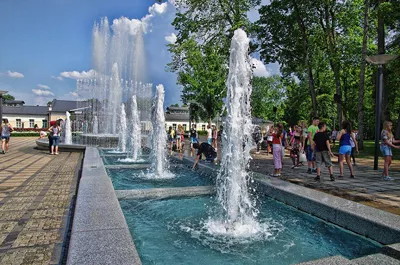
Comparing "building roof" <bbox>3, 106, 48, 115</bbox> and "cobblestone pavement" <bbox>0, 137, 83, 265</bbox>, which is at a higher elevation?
"building roof" <bbox>3, 106, 48, 115</bbox>

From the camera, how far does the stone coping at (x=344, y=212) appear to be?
13.2 ft

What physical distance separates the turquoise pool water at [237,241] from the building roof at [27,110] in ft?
257

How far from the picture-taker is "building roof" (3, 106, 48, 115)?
71312mm

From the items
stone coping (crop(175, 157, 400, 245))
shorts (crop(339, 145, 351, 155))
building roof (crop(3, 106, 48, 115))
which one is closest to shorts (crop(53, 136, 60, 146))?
stone coping (crop(175, 157, 400, 245))

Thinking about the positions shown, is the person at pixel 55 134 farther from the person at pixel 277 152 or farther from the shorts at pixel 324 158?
the shorts at pixel 324 158

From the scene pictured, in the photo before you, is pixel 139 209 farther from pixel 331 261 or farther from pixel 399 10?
pixel 399 10

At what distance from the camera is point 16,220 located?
15.9 feet

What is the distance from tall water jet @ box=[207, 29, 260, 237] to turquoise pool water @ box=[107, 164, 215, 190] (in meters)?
2.30

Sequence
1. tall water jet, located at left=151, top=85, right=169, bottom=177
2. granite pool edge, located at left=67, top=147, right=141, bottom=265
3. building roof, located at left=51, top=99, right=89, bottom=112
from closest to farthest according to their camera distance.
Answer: granite pool edge, located at left=67, top=147, right=141, bottom=265 < tall water jet, located at left=151, top=85, right=169, bottom=177 < building roof, located at left=51, top=99, right=89, bottom=112

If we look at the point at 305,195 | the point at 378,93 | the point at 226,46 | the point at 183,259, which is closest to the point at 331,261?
the point at 183,259

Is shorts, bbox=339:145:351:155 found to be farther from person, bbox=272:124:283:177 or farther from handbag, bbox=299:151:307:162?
handbag, bbox=299:151:307:162

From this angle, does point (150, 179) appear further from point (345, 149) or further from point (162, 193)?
point (345, 149)

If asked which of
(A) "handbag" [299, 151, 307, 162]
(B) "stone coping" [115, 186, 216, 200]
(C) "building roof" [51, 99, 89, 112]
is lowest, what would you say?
(B) "stone coping" [115, 186, 216, 200]

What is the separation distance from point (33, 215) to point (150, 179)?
3.94 metres
